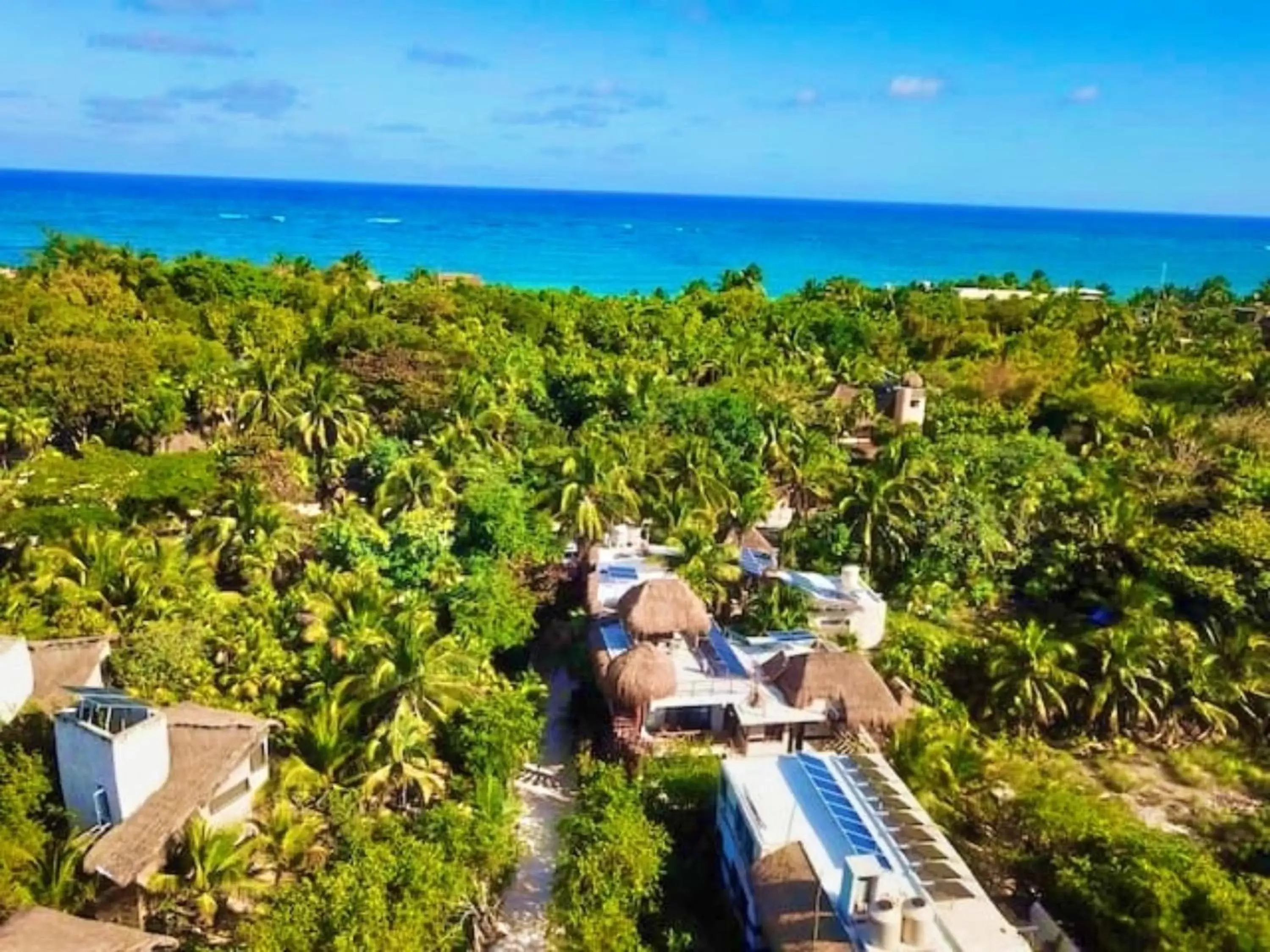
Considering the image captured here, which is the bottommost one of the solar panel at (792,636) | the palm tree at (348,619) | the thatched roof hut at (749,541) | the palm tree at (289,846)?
the palm tree at (289,846)

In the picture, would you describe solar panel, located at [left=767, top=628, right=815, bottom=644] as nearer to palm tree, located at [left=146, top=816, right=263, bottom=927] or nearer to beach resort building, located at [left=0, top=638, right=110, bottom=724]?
palm tree, located at [left=146, top=816, right=263, bottom=927]

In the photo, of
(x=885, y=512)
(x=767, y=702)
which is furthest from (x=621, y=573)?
(x=885, y=512)

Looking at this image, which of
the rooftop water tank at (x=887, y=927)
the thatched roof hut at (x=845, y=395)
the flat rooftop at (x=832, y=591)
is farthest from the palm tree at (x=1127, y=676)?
the thatched roof hut at (x=845, y=395)

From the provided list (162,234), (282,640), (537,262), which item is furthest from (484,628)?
(162,234)

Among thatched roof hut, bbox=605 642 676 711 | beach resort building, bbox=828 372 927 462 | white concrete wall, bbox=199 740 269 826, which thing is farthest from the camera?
beach resort building, bbox=828 372 927 462

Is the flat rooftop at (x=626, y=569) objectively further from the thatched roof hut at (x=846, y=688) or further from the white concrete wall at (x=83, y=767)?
the white concrete wall at (x=83, y=767)

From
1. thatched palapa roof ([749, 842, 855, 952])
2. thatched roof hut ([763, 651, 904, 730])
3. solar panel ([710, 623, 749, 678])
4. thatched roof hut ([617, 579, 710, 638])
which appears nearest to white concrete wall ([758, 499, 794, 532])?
solar panel ([710, 623, 749, 678])

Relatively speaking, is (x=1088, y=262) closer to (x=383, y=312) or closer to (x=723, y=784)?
(x=383, y=312)
